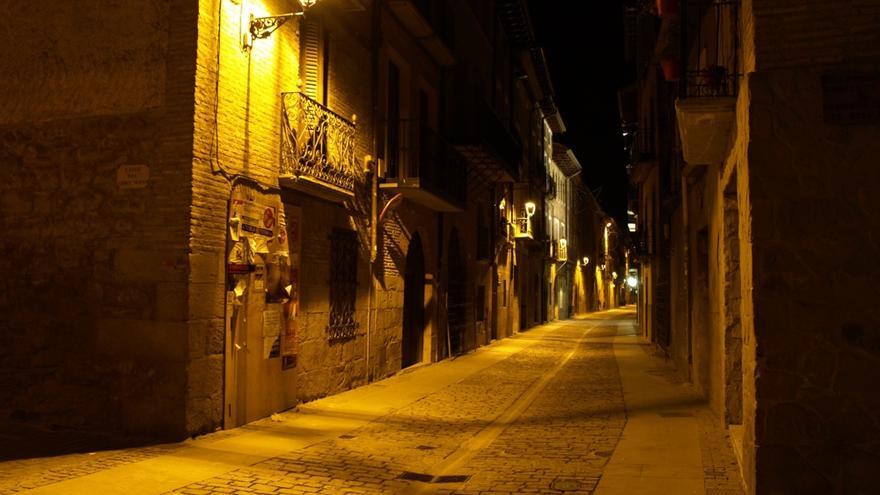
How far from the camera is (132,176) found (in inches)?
324

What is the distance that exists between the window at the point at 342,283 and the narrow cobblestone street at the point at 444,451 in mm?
1057

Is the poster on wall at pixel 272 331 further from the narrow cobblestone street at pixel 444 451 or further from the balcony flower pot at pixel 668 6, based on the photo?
the balcony flower pot at pixel 668 6

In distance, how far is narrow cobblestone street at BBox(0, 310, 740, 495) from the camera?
6.30m

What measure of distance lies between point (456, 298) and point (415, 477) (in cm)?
1199

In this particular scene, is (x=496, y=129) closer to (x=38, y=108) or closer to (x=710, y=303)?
(x=710, y=303)

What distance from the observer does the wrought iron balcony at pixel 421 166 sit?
536 inches

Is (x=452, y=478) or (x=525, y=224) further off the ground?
(x=525, y=224)

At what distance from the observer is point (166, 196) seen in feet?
26.3

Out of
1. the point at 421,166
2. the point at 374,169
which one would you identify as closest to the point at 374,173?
the point at 374,169

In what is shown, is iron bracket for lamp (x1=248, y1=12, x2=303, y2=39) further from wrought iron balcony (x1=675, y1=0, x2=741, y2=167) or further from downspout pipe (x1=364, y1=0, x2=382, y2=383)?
wrought iron balcony (x1=675, y1=0, x2=741, y2=167)

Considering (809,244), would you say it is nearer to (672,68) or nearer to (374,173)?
(672,68)

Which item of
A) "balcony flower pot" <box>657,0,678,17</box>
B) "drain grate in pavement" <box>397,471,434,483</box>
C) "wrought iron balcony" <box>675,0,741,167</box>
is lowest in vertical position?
"drain grate in pavement" <box>397,471,434,483</box>

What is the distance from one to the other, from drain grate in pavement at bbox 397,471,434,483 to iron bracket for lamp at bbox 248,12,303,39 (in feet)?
18.0

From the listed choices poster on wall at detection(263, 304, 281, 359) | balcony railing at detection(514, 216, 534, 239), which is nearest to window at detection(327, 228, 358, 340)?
poster on wall at detection(263, 304, 281, 359)
